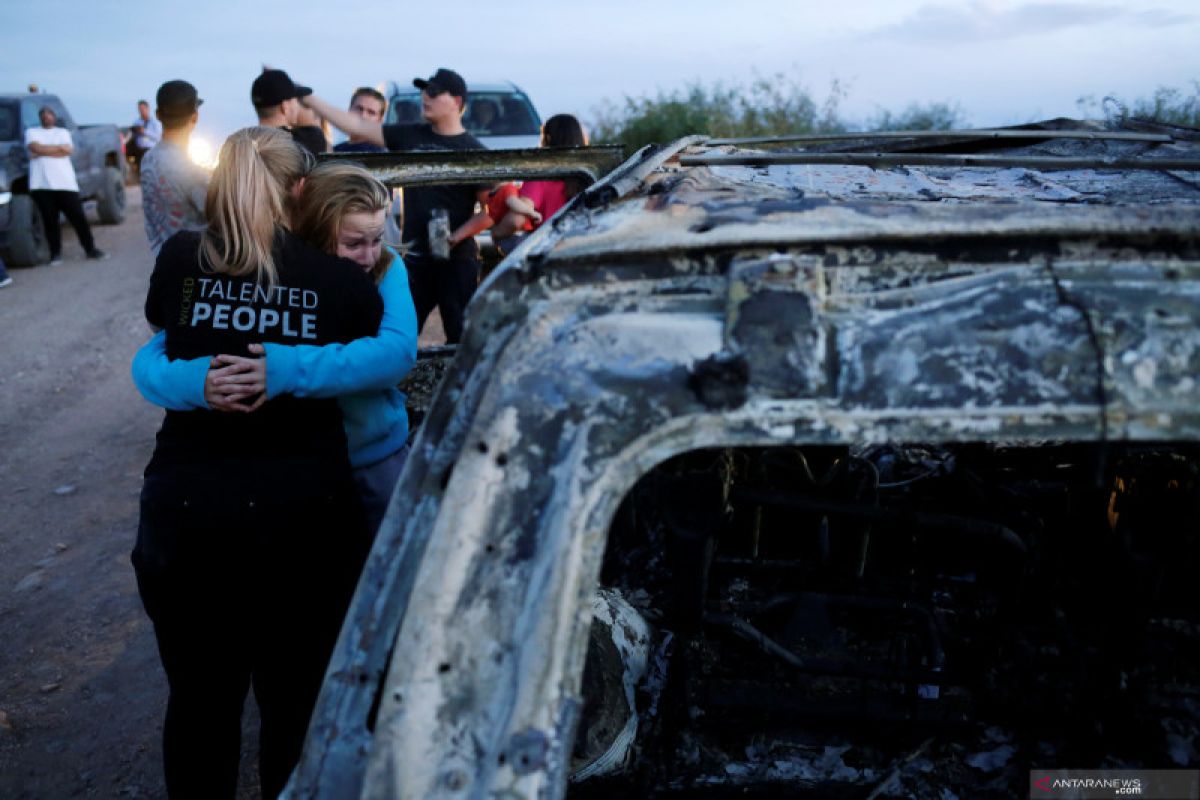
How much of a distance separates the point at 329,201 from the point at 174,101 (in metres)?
3.08

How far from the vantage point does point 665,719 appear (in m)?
1.95

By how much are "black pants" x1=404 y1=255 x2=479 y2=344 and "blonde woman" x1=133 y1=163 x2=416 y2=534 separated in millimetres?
2927

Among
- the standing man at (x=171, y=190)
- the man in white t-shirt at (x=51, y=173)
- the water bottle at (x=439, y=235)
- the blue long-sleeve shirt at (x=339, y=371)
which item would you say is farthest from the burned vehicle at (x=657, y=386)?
the man in white t-shirt at (x=51, y=173)

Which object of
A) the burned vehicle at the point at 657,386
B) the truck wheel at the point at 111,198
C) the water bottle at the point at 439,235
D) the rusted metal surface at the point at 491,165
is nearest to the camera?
the burned vehicle at the point at 657,386

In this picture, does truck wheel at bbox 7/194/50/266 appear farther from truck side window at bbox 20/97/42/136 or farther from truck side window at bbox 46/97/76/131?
truck side window at bbox 46/97/76/131

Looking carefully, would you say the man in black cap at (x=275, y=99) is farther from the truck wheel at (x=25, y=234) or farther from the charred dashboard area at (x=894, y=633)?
the truck wheel at (x=25, y=234)

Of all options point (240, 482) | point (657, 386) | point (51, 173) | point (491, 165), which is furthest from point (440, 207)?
point (51, 173)

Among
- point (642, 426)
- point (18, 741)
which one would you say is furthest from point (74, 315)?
point (642, 426)

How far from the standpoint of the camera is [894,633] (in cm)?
217

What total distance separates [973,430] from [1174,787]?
43.2 inches

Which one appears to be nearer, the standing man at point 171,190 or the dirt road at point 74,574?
the dirt road at point 74,574

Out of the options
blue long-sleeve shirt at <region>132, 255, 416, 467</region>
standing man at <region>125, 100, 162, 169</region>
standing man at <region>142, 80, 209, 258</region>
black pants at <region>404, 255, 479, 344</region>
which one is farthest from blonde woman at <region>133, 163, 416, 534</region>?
standing man at <region>125, 100, 162, 169</region>

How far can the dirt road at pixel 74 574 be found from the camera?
9.91 ft

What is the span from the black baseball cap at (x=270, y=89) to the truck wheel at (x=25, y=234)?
7.15 m
